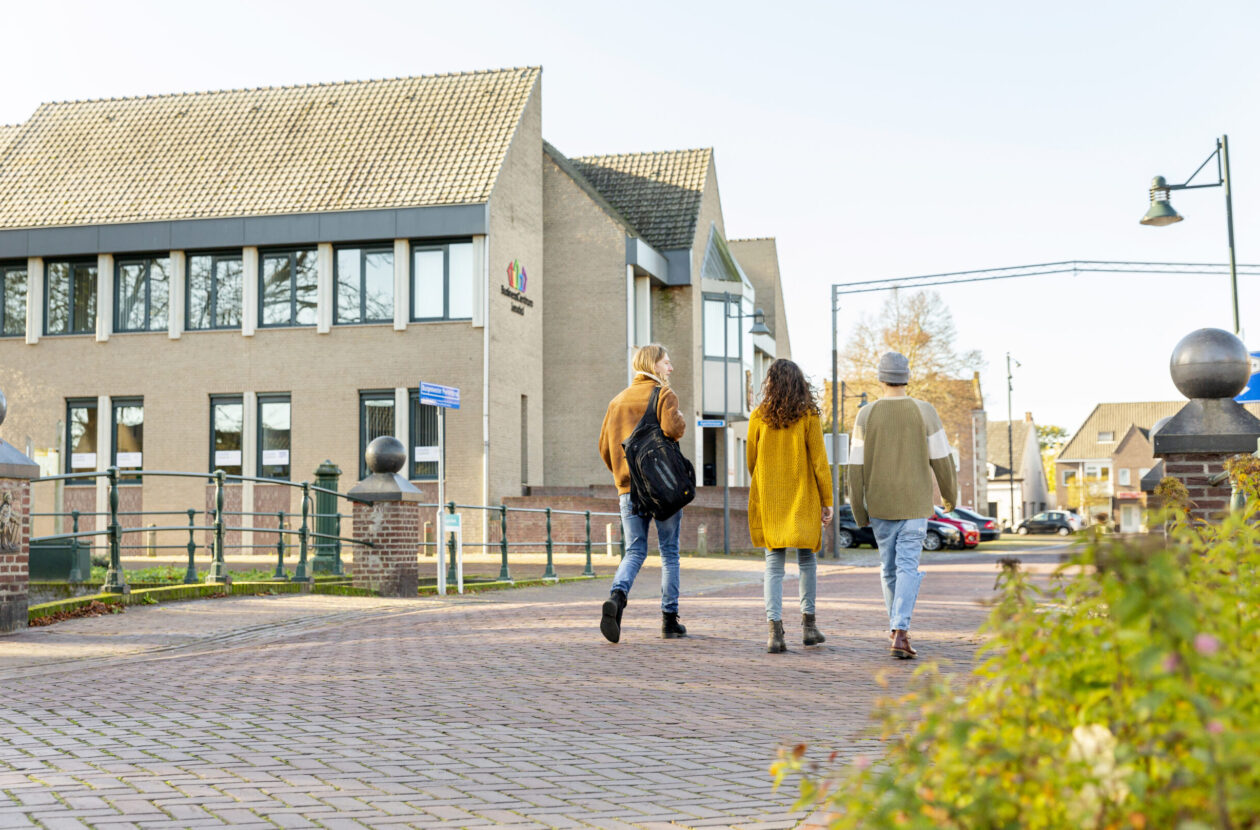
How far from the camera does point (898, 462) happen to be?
7.80 metres

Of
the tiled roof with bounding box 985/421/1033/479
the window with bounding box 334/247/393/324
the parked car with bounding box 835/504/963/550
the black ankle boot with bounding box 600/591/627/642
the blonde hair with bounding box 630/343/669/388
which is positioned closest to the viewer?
the black ankle boot with bounding box 600/591/627/642

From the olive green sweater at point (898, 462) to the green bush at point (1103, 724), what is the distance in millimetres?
5459

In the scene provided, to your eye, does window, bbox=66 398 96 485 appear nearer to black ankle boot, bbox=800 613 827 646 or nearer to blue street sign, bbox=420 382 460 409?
blue street sign, bbox=420 382 460 409

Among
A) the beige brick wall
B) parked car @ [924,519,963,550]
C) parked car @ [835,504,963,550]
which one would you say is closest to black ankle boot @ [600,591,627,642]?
the beige brick wall

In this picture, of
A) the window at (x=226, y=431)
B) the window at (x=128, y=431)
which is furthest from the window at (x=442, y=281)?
the window at (x=128, y=431)

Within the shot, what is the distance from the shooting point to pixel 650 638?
8.89 m

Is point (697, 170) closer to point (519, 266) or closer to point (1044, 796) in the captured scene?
point (519, 266)

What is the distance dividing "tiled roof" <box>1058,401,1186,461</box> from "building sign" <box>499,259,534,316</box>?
83.5 meters

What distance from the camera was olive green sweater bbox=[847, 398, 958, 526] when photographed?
7.74 meters

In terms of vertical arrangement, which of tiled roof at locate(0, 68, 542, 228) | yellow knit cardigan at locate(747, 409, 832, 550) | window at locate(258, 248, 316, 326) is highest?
tiled roof at locate(0, 68, 542, 228)

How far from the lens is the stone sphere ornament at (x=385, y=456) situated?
14172mm

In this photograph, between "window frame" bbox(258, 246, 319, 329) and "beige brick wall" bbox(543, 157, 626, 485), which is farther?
"beige brick wall" bbox(543, 157, 626, 485)

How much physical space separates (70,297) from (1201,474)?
26849 mm

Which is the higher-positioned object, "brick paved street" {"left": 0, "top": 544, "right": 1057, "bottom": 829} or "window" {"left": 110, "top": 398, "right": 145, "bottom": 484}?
"window" {"left": 110, "top": 398, "right": 145, "bottom": 484}
